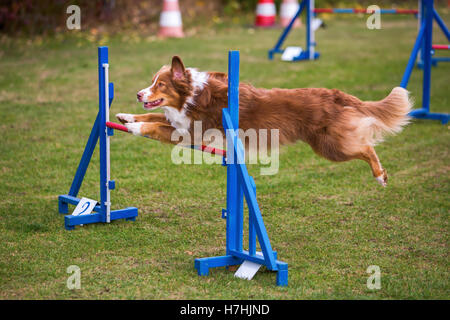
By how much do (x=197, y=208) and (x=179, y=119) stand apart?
3.59 feet

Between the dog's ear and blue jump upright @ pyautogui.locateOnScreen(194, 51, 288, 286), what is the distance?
0.65 m

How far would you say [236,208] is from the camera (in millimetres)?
4141

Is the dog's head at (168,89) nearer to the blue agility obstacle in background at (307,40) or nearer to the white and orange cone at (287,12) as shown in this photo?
the blue agility obstacle in background at (307,40)

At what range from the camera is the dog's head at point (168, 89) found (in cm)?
461

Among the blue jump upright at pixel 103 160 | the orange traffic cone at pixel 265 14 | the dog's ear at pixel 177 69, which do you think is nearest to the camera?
the dog's ear at pixel 177 69

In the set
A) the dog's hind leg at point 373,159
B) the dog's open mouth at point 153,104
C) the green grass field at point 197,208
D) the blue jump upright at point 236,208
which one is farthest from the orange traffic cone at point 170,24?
the blue jump upright at point 236,208

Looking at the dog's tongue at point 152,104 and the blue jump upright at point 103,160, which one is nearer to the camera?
the dog's tongue at point 152,104

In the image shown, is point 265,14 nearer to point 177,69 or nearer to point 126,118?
point 126,118

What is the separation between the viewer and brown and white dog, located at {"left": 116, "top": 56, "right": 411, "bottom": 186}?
15.1 feet

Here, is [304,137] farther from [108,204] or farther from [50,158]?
[50,158]

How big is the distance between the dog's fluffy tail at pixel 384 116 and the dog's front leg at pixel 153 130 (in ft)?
4.67

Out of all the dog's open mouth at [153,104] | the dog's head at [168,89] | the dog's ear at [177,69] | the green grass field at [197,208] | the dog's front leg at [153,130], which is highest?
the dog's ear at [177,69]

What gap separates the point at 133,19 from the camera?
14.0 metres

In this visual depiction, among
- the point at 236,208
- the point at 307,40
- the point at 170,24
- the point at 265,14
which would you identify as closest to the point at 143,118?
the point at 236,208
